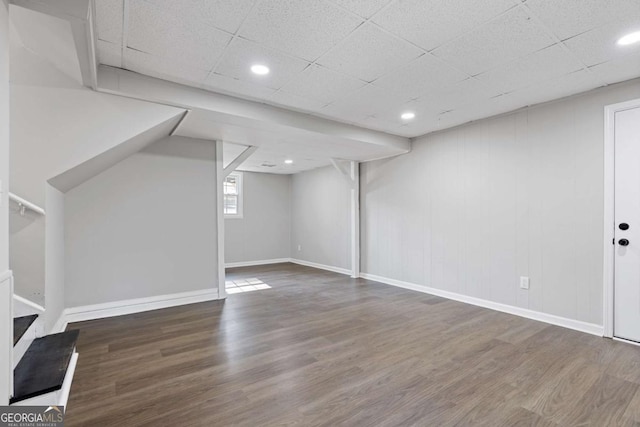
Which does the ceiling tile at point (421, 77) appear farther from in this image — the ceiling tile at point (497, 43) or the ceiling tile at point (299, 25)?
the ceiling tile at point (299, 25)

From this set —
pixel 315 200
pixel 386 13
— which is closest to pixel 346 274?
pixel 315 200

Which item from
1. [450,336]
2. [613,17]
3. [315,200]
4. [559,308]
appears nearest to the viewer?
[613,17]

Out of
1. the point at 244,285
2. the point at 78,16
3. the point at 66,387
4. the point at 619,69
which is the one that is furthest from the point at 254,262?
the point at 619,69

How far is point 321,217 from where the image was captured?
7180mm

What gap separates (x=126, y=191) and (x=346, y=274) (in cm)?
414

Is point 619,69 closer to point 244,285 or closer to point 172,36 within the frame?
point 172,36

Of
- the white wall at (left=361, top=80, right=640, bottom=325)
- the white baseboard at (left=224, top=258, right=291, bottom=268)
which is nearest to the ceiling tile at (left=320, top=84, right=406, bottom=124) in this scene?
the white wall at (left=361, top=80, right=640, bottom=325)

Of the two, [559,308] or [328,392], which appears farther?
[559,308]

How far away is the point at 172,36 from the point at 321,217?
528 cm

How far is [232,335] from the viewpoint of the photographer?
3.07m

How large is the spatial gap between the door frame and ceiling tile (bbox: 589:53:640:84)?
10.2 inches

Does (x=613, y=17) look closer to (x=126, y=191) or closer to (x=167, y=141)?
(x=167, y=141)

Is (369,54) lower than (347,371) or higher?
higher

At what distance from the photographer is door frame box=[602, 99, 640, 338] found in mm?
2951
